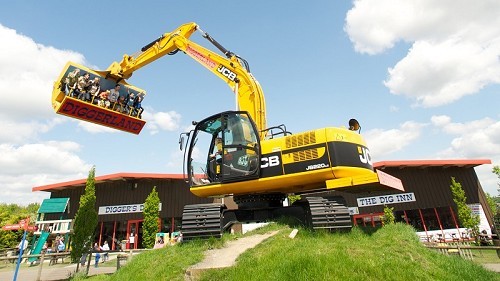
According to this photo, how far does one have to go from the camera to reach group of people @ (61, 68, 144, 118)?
38.0 ft

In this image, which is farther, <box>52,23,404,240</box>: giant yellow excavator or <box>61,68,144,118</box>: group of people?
<box>61,68,144,118</box>: group of people

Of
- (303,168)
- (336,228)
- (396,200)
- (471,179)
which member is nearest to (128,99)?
(303,168)

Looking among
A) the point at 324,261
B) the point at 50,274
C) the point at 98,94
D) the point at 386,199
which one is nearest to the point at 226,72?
the point at 98,94

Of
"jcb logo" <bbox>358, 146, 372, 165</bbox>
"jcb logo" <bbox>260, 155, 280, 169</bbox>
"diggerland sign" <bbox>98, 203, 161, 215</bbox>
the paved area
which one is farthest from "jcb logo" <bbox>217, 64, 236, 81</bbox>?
"diggerland sign" <bbox>98, 203, 161, 215</bbox>

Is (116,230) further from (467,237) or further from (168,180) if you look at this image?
(467,237)

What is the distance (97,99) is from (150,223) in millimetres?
15367

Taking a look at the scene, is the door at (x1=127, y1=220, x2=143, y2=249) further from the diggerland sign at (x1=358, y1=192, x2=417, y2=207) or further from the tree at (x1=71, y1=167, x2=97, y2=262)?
the diggerland sign at (x1=358, y1=192, x2=417, y2=207)

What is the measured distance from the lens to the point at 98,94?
12305 millimetres

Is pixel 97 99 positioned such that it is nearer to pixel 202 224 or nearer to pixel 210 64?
pixel 210 64

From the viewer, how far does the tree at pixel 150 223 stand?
966 inches

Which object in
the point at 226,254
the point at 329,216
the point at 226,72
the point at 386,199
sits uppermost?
the point at 226,72

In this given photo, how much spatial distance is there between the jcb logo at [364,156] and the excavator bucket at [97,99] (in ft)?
30.6

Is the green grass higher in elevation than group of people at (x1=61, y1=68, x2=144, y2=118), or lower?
lower

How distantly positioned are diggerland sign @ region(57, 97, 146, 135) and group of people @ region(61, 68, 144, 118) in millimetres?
244
